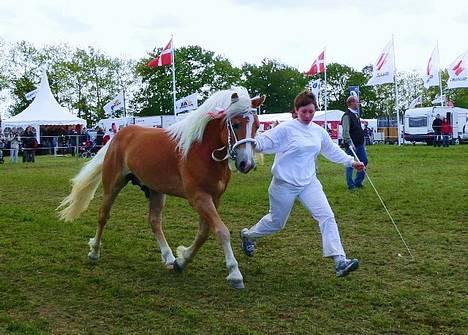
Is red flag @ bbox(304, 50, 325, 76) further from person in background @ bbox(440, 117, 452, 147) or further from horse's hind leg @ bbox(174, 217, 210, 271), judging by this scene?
horse's hind leg @ bbox(174, 217, 210, 271)

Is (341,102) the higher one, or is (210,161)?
(341,102)

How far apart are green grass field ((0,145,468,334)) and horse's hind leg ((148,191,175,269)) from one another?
0.48ft

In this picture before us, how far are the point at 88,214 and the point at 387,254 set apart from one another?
221 inches

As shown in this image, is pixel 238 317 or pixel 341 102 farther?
pixel 341 102

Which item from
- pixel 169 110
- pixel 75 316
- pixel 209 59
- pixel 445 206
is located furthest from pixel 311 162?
pixel 209 59

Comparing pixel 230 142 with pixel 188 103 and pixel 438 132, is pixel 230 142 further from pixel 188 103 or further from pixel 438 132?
pixel 438 132

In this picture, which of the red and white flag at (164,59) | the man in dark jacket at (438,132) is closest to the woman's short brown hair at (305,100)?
the red and white flag at (164,59)

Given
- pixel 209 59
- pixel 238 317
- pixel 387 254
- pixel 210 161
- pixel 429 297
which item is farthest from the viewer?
pixel 209 59

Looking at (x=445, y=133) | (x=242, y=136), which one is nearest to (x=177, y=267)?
(x=242, y=136)

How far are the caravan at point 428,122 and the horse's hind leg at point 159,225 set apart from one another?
36.6 meters

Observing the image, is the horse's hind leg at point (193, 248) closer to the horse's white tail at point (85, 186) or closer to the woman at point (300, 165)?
the woman at point (300, 165)

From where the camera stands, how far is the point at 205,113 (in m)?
5.88

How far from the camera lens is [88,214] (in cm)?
1058

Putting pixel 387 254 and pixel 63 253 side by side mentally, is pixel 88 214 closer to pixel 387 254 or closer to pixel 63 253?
pixel 63 253
